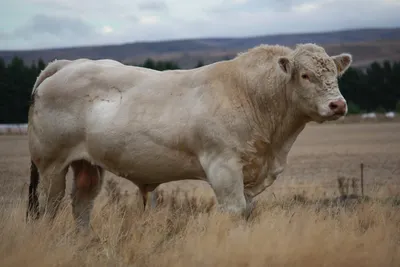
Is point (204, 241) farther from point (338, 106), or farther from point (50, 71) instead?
point (50, 71)

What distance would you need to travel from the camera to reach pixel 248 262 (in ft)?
23.6

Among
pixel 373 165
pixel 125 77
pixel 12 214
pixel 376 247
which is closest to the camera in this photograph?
pixel 376 247

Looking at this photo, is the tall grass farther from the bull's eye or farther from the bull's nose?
the bull's eye

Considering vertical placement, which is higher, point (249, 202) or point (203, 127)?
point (203, 127)

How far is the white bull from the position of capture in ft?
29.4

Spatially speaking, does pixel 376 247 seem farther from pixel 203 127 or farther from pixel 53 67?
pixel 53 67

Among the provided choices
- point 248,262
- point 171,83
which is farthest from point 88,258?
point 171,83

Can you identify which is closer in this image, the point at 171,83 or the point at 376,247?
the point at 376,247

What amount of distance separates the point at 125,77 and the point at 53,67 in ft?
3.78

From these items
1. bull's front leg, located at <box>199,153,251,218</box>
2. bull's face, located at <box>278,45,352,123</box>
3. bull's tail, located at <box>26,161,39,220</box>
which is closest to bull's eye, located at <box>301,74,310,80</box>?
bull's face, located at <box>278,45,352,123</box>

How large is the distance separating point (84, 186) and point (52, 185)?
0.45 metres

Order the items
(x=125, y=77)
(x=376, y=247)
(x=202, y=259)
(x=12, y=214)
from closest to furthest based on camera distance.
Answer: (x=202, y=259), (x=376, y=247), (x=12, y=214), (x=125, y=77)

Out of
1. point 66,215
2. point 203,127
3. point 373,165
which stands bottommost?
point 373,165

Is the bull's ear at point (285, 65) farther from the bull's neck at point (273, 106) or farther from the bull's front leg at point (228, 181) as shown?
the bull's front leg at point (228, 181)
